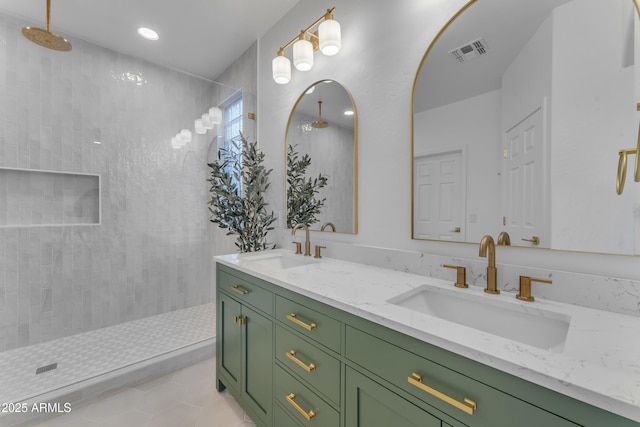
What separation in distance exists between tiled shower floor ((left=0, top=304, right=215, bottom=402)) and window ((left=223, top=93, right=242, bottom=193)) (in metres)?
1.59

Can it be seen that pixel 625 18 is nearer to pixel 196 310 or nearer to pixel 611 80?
pixel 611 80

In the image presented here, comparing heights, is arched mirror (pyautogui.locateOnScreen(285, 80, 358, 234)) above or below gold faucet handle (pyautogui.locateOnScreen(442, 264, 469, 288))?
above

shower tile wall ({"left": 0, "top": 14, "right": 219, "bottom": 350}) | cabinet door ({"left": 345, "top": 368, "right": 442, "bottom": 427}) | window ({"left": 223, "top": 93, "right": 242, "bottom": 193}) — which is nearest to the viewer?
cabinet door ({"left": 345, "top": 368, "right": 442, "bottom": 427})

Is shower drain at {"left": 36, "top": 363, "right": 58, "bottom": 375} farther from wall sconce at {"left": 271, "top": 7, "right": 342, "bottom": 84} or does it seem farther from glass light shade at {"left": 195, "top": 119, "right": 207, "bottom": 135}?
wall sconce at {"left": 271, "top": 7, "right": 342, "bottom": 84}

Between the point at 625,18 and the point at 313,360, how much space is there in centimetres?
157

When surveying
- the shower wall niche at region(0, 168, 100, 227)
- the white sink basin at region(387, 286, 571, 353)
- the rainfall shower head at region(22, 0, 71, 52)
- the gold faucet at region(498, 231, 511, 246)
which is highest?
the rainfall shower head at region(22, 0, 71, 52)

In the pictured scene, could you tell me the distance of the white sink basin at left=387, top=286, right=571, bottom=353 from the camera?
0.84 meters

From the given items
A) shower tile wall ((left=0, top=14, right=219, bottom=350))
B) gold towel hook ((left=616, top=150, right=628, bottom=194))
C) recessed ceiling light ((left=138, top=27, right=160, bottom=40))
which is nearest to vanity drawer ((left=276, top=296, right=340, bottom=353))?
gold towel hook ((left=616, top=150, right=628, bottom=194))

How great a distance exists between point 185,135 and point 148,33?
36.3 inches

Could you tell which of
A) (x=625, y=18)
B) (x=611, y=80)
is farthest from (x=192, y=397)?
Result: (x=625, y=18)

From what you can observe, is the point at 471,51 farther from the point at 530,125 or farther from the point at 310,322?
the point at 310,322

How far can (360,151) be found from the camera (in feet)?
5.41

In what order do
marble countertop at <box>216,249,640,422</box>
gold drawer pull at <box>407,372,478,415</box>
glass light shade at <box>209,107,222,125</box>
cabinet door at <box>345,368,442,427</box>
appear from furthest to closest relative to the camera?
glass light shade at <box>209,107,222,125</box> < cabinet door at <box>345,368,442,427</box> < gold drawer pull at <box>407,372,478,415</box> < marble countertop at <box>216,249,640,422</box>

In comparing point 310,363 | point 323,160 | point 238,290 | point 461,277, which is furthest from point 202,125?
point 461,277
